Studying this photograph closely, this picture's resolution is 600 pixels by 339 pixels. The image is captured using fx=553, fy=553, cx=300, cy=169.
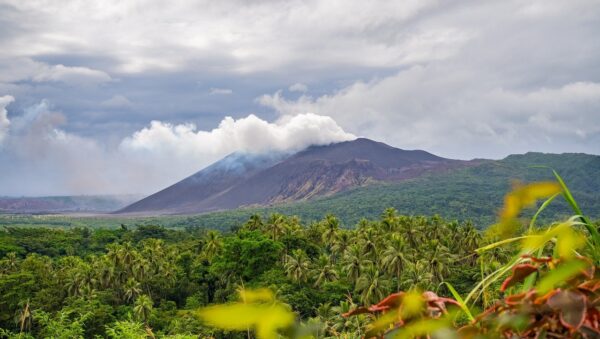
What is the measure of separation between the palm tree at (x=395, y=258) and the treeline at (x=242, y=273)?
0.09 m

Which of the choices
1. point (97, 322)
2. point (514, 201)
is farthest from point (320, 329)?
point (97, 322)

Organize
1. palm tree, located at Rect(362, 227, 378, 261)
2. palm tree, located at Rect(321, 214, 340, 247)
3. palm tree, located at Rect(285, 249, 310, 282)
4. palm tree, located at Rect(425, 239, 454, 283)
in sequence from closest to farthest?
palm tree, located at Rect(425, 239, 454, 283) → palm tree, located at Rect(285, 249, 310, 282) → palm tree, located at Rect(362, 227, 378, 261) → palm tree, located at Rect(321, 214, 340, 247)

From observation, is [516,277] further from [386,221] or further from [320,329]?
[386,221]

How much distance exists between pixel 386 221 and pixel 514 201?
5697 cm

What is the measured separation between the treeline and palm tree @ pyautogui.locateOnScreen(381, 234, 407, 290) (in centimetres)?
9

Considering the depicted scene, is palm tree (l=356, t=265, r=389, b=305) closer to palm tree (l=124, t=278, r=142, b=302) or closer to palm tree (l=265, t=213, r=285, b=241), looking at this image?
palm tree (l=265, t=213, r=285, b=241)

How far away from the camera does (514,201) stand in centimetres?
113

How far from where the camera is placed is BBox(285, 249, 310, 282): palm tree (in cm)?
4612

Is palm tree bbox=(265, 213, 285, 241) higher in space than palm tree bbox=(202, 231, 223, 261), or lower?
higher

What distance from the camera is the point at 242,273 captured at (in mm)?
48906

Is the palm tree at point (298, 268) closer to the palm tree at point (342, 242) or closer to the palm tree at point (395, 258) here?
the palm tree at point (395, 258)

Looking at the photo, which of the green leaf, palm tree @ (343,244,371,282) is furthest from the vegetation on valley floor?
the green leaf

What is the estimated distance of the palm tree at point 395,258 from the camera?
47031 millimetres

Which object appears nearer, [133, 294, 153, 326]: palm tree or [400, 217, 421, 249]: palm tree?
[133, 294, 153, 326]: palm tree
